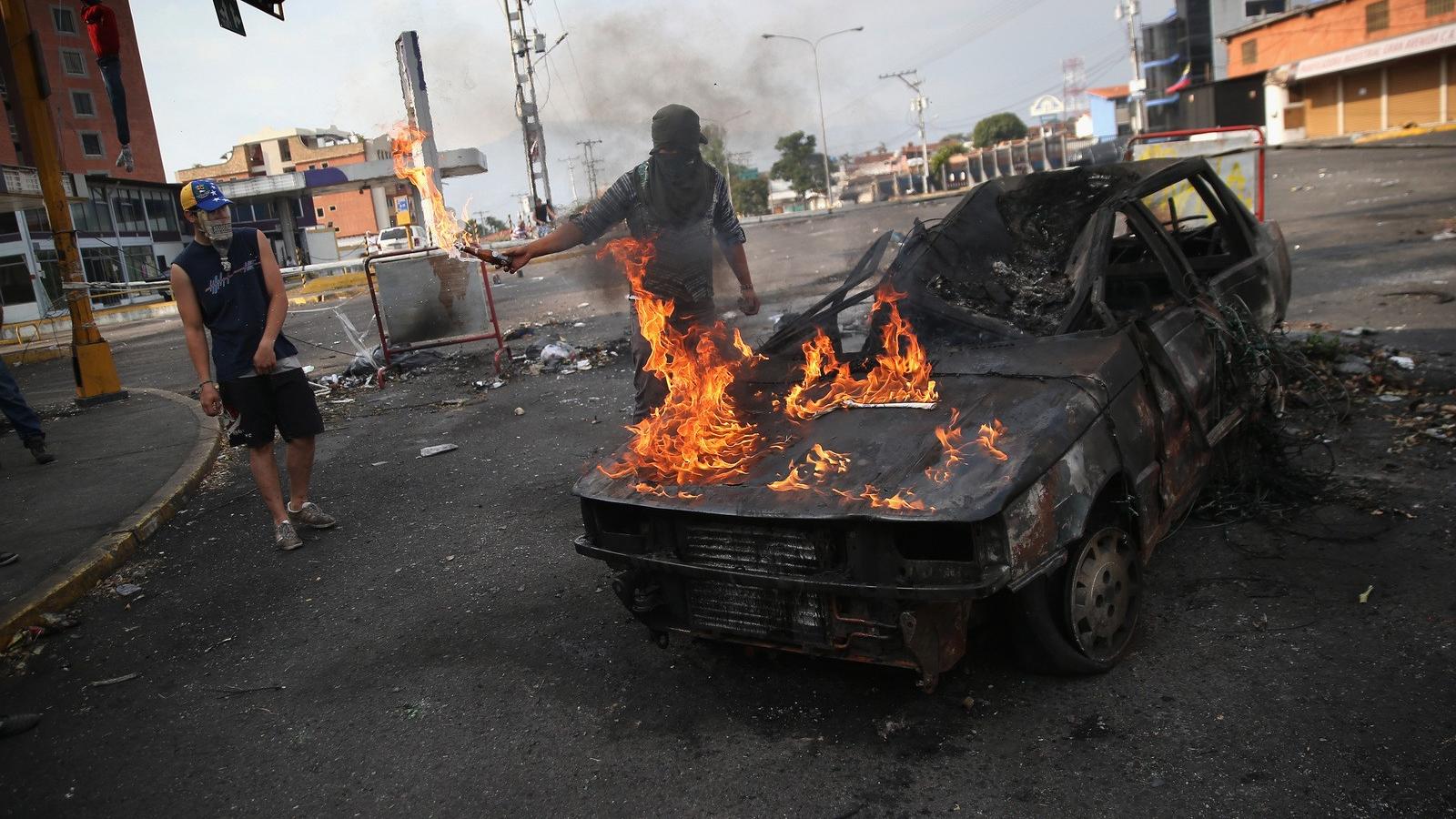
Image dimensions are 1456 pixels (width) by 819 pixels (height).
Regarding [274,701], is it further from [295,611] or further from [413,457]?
[413,457]

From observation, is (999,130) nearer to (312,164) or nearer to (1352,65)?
(1352,65)

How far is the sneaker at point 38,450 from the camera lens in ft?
24.3

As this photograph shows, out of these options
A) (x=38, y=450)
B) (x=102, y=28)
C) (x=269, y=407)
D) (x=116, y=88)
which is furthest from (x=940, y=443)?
(x=116, y=88)

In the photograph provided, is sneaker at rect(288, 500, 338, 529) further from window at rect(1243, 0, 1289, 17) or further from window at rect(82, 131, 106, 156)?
window at rect(1243, 0, 1289, 17)

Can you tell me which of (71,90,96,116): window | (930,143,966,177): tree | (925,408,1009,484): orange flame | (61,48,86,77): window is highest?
(61,48,86,77): window

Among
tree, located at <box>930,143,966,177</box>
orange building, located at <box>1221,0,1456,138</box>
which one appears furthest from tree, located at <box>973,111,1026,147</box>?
orange building, located at <box>1221,0,1456,138</box>

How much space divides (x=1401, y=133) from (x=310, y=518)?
36887 mm

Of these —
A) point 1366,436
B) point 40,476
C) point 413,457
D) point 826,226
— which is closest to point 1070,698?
point 1366,436

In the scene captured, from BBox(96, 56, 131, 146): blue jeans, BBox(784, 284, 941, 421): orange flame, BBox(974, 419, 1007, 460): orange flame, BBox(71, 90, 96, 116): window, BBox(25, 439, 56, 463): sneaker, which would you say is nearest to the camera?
BBox(974, 419, 1007, 460): orange flame

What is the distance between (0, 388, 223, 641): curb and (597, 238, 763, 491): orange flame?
3152mm

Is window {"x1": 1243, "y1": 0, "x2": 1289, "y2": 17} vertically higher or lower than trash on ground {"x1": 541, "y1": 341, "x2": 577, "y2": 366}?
higher

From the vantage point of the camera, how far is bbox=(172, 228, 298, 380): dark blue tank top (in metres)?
4.99

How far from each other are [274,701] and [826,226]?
28.2m

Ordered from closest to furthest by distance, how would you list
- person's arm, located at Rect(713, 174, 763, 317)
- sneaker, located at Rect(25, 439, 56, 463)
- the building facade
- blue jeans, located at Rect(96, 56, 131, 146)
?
person's arm, located at Rect(713, 174, 763, 317) → sneaker, located at Rect(25, 439, 56, 463) → blue jeans, located at Rect(96, 56, 131, 146) → the building facade
